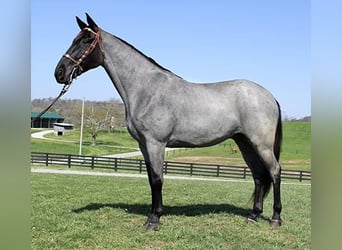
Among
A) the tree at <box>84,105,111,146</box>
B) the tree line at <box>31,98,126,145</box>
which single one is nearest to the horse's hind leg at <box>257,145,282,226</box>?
the tree line at <box>31,98,126,145</box>

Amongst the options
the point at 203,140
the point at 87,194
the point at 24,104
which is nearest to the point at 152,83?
the point at 203,140

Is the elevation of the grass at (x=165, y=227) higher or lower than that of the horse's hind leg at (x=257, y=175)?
lower

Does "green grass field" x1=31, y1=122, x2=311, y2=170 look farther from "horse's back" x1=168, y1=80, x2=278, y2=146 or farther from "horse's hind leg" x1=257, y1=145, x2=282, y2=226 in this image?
"horse's back" x1=168, y1=80, x2=278, y2=146

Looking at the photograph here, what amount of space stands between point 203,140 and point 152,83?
3.17 ft

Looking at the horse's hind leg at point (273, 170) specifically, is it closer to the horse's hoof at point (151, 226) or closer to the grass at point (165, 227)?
the grass at point (165, 227)

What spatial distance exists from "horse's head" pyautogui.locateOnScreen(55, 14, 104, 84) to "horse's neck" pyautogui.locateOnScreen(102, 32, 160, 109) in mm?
175

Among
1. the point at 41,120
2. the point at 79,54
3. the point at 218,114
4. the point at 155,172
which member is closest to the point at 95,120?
the point at 41,120

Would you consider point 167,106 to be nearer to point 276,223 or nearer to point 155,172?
point 155,172

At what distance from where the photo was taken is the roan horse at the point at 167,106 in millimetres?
4254

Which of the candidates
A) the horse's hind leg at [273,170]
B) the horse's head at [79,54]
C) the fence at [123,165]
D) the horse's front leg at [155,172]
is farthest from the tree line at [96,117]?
the horse's hind leg at [273,170]

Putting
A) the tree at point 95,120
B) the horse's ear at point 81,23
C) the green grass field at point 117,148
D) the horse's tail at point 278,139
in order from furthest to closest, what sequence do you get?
the tree at point 95,120 → the green grass field at point 117,148 → the horse's tail at point 278,139 → the horse's ear at point 81,23

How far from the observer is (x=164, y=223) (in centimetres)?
450
